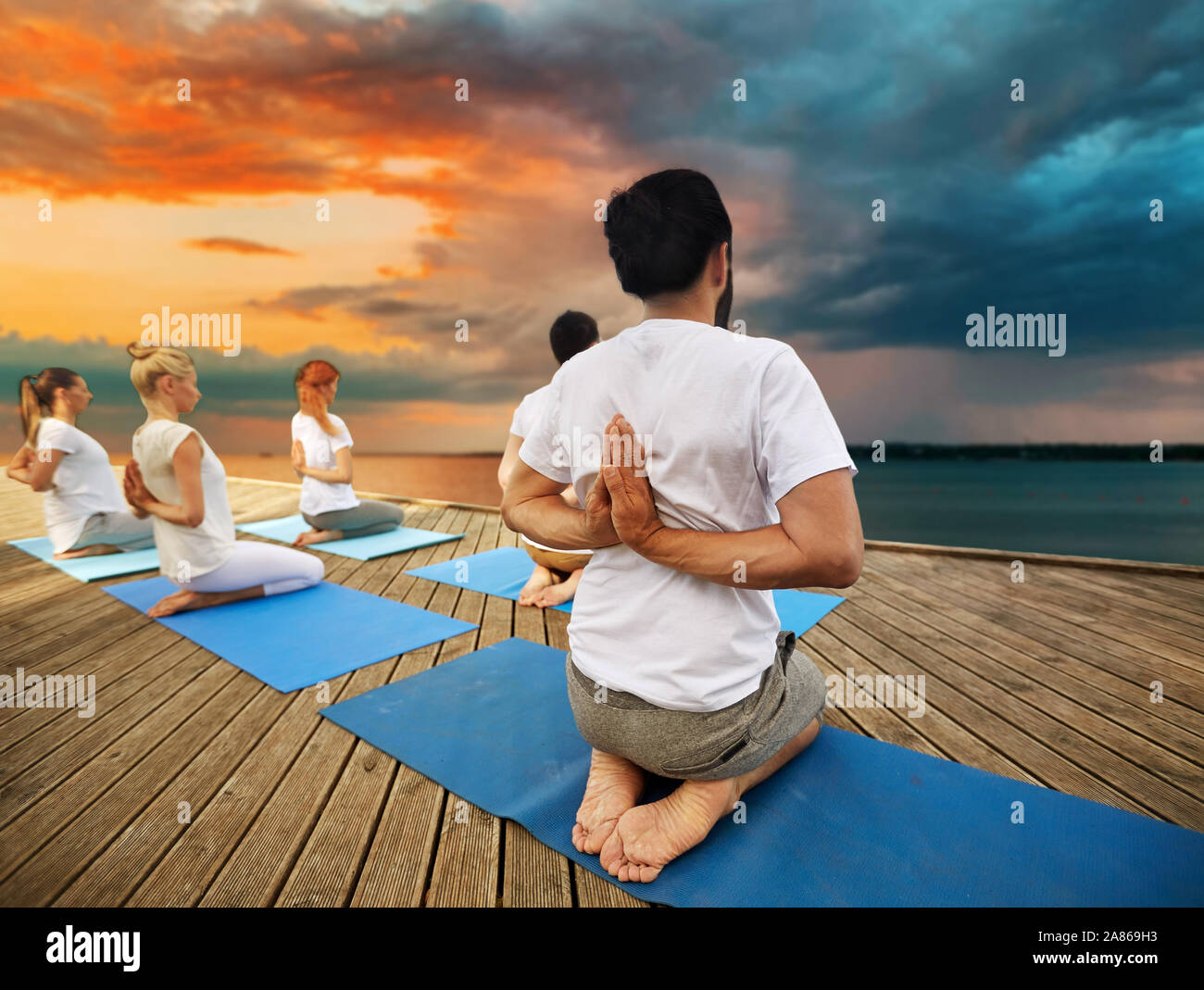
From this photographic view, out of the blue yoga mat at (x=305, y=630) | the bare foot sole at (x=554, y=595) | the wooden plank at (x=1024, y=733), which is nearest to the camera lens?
the wooden plank at (x=1024, y=733)

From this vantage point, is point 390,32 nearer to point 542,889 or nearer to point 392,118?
point 392,118

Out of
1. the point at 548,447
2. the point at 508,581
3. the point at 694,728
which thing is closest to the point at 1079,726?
the point at 694,728

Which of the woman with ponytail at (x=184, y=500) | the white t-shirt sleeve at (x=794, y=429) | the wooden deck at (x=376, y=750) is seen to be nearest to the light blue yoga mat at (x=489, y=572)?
the wooden deck at (x=376, y=750)

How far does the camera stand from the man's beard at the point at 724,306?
1.22 metres

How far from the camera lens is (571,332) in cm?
284

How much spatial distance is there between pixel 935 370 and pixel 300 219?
1082 cm

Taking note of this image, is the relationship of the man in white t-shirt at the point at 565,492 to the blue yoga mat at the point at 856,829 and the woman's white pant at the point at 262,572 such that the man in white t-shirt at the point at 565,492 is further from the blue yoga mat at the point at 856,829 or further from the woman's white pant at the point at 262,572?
the woman's white pant at the point at 262,572

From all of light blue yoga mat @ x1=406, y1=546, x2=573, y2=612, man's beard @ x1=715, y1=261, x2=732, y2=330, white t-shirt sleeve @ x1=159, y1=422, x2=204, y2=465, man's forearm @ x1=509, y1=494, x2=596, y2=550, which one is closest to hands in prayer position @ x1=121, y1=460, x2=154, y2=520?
white t-shirt sleeve @ x1=159, y1=422, x2=204, y2=465

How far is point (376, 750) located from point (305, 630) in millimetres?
1253

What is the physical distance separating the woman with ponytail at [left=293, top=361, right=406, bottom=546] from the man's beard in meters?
4.01

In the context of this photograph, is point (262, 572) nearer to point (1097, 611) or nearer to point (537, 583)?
point (537, 583)

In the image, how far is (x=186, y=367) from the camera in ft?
8.94

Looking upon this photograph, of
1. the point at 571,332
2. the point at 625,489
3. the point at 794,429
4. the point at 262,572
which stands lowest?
the point at 262,572

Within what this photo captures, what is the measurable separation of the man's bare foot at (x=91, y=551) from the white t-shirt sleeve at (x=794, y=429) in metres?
5.16
